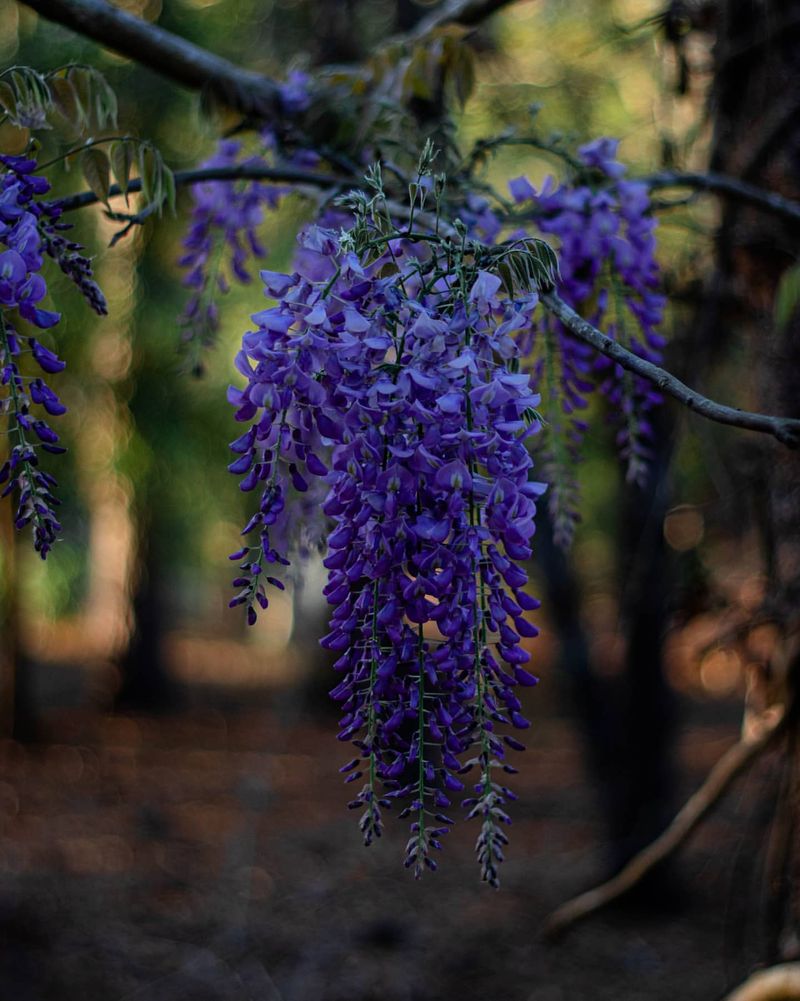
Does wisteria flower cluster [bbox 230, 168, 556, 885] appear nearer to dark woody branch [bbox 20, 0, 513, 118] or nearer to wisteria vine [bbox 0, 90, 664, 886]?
wisteria vine [bbox 0, 90, 664, 886]

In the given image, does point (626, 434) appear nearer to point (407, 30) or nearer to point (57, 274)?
point (407, 30)

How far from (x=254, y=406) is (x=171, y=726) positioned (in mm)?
10032

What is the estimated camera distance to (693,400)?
3.24 ft

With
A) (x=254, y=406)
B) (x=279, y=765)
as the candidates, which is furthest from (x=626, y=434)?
(x=279, y=765)

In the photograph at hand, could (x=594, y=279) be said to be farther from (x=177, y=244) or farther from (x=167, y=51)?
(x=177, y=244)

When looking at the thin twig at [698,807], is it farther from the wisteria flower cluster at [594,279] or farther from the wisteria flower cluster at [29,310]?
the wisteria flower cluster at [29,310]

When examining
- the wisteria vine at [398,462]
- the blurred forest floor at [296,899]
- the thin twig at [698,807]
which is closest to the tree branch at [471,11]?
the wisteria vine at [398,462]

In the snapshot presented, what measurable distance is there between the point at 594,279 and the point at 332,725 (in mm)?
9893

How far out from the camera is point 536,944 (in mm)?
5039

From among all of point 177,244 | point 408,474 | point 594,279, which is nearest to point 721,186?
point 594,279

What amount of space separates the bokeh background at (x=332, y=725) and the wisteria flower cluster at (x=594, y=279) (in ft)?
1.11

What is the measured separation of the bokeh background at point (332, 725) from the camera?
328 centimetres

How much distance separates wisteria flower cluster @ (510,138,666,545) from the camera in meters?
1.64

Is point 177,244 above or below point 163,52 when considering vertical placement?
above
